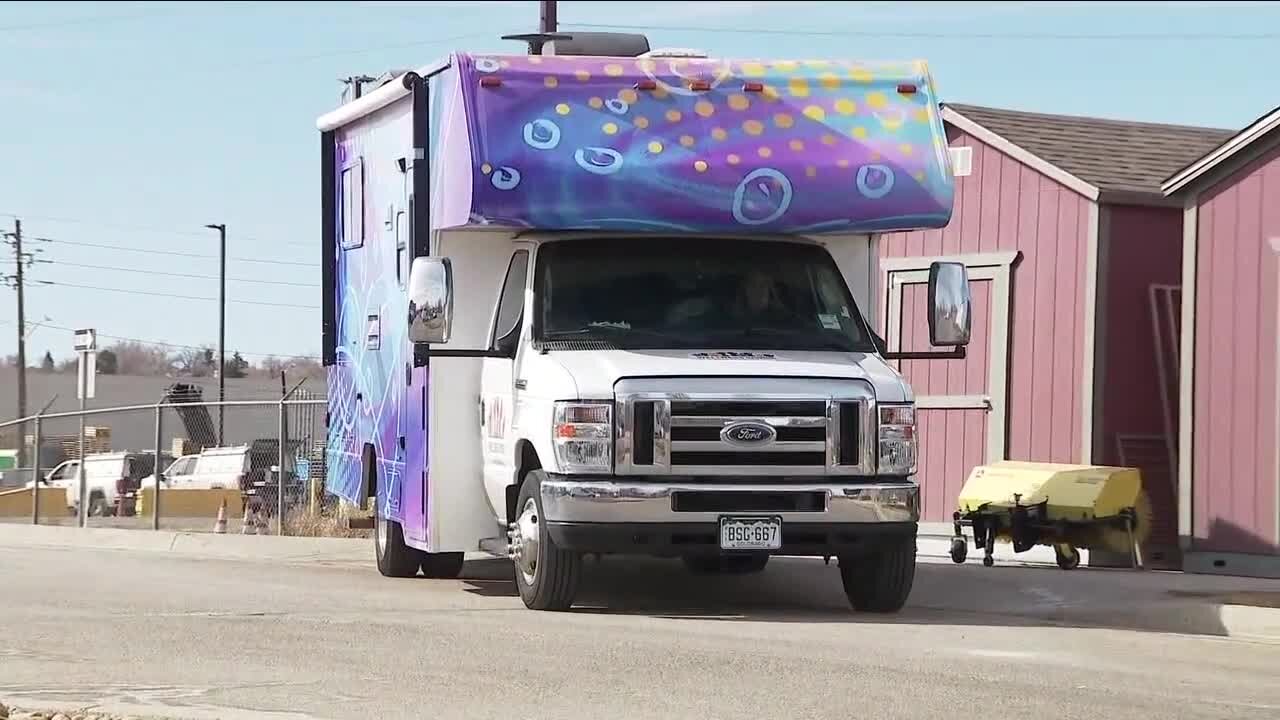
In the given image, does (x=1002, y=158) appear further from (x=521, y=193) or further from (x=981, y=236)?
(x=521, y=193)

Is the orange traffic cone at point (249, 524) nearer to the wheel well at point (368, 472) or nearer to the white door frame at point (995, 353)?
the white door frame at point (995, 353)

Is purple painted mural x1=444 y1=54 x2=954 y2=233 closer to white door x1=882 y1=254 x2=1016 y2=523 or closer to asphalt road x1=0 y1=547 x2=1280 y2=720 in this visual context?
asphalt road x1=0 y1=547 x2=1280 y2=720

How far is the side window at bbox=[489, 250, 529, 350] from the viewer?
1306 cm

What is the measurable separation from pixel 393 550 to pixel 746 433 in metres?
4.54

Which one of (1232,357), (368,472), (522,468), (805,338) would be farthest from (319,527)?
(805,338)

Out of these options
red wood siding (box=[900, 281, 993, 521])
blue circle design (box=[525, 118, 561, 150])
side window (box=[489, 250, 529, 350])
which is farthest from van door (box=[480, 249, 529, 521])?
red wood siding (box=[900, 281, 993, 521])

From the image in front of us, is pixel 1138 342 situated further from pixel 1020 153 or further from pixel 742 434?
pixel 742 434

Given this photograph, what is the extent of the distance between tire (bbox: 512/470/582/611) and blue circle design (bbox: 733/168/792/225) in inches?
78.5

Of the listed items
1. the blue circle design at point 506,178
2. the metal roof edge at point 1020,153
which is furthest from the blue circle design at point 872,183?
the metal roof edge at point 1020,153

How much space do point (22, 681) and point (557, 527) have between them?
11.4 feet

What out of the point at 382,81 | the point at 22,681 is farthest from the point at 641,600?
the point at 22,681

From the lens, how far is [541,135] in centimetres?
1253

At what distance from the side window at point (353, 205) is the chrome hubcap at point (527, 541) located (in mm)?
3846

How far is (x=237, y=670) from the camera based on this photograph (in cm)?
973
